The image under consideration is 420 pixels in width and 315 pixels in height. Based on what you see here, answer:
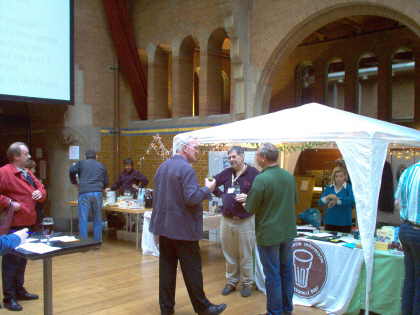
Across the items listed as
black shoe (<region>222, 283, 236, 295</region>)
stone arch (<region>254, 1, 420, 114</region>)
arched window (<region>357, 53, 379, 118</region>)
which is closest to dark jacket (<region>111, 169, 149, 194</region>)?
stone arch (<region>254, 1, 420, 114</region>)

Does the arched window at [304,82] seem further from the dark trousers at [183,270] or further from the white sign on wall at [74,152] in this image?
the dark trousers at [183,270]

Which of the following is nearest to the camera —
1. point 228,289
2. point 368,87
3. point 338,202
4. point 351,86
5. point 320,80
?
point 228,289

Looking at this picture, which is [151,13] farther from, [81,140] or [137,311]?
[137,311]

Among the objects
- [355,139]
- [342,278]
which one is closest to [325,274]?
[342,278]

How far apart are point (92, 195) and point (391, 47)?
760cm

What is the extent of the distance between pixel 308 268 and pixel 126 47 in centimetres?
718

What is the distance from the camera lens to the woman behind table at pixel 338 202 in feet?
16.1

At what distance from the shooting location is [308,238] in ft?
14.8

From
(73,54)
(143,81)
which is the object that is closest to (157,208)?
(73,54)

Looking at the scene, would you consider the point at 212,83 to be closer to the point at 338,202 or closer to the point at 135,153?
the point at 135,153

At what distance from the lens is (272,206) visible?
3.67 m

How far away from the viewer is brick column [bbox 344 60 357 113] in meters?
11.0

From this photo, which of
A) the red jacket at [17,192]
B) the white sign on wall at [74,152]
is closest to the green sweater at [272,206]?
the red jacket at [17,192]

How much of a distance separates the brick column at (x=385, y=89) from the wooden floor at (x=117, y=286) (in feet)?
19.2
